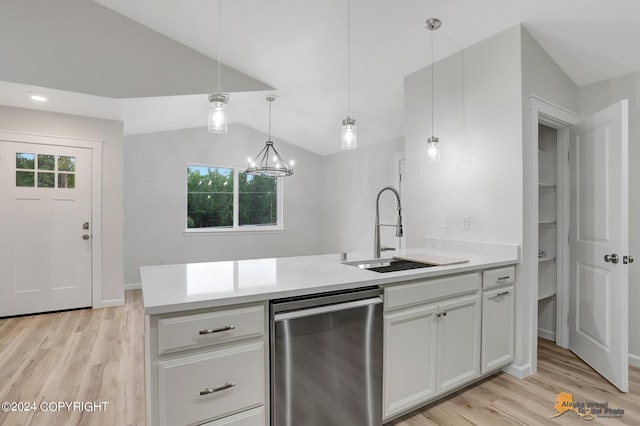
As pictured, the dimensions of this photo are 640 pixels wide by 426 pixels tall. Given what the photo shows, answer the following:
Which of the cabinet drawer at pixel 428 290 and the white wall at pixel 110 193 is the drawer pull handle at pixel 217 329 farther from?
the white wall at pixel 110 193

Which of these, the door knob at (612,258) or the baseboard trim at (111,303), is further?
the baseboard trim at (111,303)

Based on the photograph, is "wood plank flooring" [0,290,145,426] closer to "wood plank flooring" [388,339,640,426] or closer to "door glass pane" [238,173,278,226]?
"wood plank flooring" [388,339,640,426]

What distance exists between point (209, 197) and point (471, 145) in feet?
15.1

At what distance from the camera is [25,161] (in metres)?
3.75

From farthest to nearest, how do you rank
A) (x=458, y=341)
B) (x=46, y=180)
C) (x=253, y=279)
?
1. (x=46, y=180)
2. (x=458, y=341)
3. (x=253, y=279)

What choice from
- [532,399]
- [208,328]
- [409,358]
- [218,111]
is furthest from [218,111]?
[532,399]

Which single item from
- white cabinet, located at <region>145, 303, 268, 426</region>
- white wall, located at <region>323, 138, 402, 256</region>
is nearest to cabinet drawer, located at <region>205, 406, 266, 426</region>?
white cabinet, located at <region>145, 303, 268, 426</region>

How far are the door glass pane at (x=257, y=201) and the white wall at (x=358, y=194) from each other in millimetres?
1124

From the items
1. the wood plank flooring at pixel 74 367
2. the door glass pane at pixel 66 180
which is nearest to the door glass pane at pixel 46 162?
the door glass pane at pixel 66 180

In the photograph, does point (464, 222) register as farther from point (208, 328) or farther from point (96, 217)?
point (96, 217)

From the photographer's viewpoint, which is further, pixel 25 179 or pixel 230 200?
pixel 230 200

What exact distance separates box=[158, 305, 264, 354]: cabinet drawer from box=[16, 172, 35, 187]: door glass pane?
3.91 meters

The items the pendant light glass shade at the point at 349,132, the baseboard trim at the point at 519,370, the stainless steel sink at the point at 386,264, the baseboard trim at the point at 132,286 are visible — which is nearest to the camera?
the stainless steel sink at the point at 386,264

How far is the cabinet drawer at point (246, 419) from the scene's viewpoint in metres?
Result: 1.29
